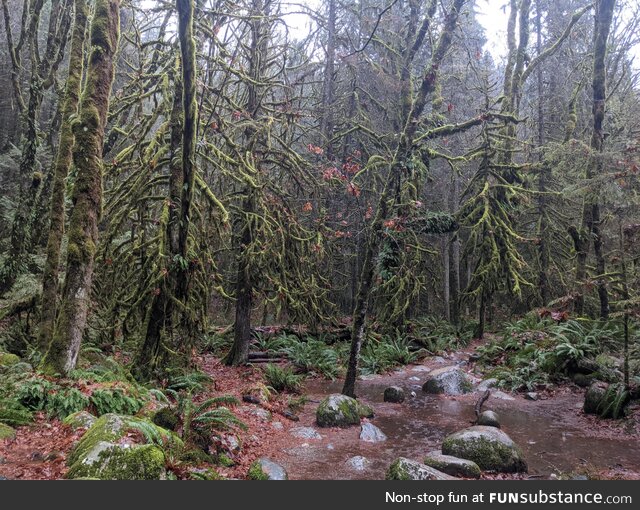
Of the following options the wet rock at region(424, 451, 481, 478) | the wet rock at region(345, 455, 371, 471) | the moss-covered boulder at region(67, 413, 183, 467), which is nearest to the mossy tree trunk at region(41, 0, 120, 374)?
the moss-covered boulder at region(67, 413, 183, 467)

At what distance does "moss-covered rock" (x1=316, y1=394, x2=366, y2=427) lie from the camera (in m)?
7.55

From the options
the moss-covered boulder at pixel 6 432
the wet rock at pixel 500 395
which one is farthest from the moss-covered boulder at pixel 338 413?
the moss-covered boulder at pixel 6 432

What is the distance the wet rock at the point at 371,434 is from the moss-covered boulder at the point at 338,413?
1.64 feet

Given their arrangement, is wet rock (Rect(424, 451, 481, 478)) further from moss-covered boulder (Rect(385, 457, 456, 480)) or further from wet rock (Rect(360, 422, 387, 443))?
wet rock (Rect(360, 422, 387, 443))

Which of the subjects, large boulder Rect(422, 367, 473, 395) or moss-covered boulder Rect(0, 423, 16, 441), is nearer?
moss-covered boulder Rect(0, 423, 16, 441)

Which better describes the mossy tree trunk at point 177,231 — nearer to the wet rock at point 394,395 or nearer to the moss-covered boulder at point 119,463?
the moss-covered boulder at point 119,463

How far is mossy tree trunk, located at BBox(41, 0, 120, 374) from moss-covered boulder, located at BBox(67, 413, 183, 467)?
1.99m

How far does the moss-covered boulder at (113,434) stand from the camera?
4.04 m

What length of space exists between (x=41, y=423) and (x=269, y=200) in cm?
676

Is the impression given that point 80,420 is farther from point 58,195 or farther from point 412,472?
point 58,195

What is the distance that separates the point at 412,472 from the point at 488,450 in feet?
5.04

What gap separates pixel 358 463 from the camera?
5.82 metres
